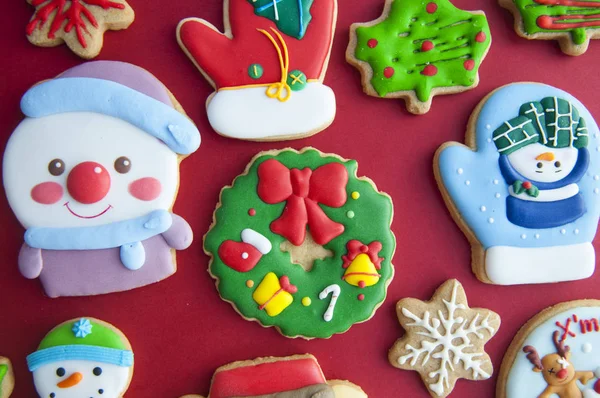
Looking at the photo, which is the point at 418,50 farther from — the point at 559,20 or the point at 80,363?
the point at 80,363

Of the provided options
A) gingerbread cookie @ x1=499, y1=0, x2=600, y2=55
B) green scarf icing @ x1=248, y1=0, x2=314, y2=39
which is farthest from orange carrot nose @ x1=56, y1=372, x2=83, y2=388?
gingerbread cookie @ x1=499, y1=0, x2=600, y2=55

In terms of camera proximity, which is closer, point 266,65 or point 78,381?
point 78,381

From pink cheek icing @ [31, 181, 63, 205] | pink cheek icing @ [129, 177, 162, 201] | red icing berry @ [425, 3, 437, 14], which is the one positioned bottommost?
pink cheek icing @ [31, 181, 63, 205]

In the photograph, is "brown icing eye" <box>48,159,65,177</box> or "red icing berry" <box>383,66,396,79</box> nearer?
"brown icing eye" <box>48,159,65,177</box>

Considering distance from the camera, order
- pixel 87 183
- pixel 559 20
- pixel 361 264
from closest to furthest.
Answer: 1. pixel 87 183
2. pixel 361 264
3. pixel 559 20

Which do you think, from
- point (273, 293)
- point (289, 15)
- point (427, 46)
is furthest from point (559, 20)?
point (273, 293)

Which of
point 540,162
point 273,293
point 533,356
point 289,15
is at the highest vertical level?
point 289,15

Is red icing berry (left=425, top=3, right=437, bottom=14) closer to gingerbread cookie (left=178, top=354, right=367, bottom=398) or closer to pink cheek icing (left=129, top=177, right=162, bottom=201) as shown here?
pink cheek icing (left=129, top=177, right=162, bottom=201)
